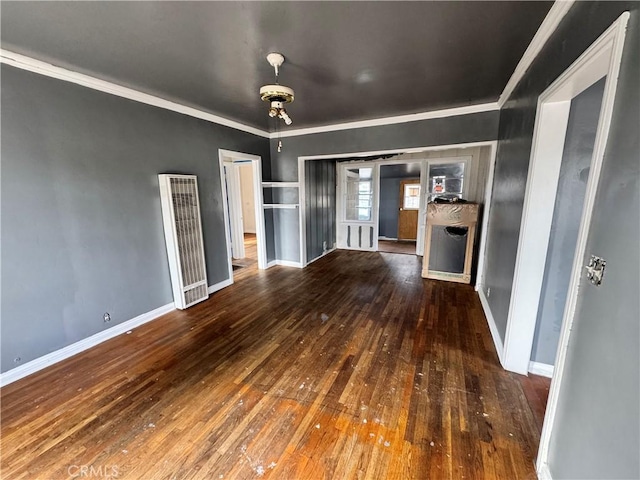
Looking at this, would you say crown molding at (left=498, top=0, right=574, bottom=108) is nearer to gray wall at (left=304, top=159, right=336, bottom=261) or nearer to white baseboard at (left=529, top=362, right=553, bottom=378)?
white baseboard at (left=529, top=362, right=553, bottom=378)

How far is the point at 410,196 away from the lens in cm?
754

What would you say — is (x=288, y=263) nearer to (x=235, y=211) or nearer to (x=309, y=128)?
(x=235, y=211)

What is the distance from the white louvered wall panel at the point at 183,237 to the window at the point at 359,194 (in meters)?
3.68

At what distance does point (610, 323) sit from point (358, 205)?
5.33 meters

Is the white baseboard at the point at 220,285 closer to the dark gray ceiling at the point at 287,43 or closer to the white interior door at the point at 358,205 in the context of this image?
the dark gray ceiling at the point at 287,43

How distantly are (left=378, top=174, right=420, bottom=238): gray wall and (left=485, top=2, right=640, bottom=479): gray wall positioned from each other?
6466 millimetres

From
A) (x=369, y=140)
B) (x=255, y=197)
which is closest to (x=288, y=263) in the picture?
(x=255, y=197)

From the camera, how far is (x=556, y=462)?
3.93ft

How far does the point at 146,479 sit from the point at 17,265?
1.93 meters

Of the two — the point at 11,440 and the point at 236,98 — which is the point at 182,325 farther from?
the point at 236,98

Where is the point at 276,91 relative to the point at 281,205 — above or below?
above

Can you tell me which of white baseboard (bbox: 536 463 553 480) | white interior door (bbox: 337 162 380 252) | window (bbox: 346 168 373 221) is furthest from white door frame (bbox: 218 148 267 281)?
white baseboard (bbox: 536 463 553 480)

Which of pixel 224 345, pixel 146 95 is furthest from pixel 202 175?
pixel 224 345

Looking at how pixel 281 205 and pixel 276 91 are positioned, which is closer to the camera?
pixel 276 91
